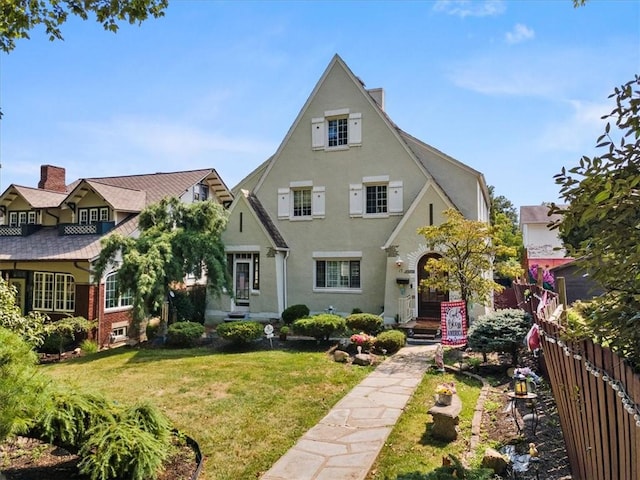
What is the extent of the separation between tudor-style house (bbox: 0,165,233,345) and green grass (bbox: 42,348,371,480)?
3726 millimetres

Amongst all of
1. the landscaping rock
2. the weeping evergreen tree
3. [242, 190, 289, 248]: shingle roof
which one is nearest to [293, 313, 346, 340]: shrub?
the landscaping rock

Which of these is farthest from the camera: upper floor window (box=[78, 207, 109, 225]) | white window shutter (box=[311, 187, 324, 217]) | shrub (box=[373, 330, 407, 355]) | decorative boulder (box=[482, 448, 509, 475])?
upper floor window (box=[78, 207, 109, 225])

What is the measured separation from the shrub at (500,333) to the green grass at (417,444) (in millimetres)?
1649

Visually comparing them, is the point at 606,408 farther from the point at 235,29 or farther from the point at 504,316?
the point at 235,29

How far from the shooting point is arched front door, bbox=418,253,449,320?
640 inches

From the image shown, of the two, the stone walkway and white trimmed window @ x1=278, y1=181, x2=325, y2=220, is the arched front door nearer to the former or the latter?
white trimmed window @ x1=278, y1=181, x2=325, y2=220

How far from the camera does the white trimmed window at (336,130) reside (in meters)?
18.0

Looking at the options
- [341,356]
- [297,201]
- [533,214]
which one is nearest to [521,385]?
[341,356]

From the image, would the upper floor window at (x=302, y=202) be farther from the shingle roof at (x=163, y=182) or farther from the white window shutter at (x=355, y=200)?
the shingle roof at (x=163, y=182)

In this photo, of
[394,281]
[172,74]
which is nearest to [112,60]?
[172,74]

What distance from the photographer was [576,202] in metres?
2.93

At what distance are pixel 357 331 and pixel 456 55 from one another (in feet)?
29.4

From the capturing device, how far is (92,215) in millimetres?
20547

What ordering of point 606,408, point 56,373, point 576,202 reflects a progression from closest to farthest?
point 576,202 < point 606,408 < point 56,373
